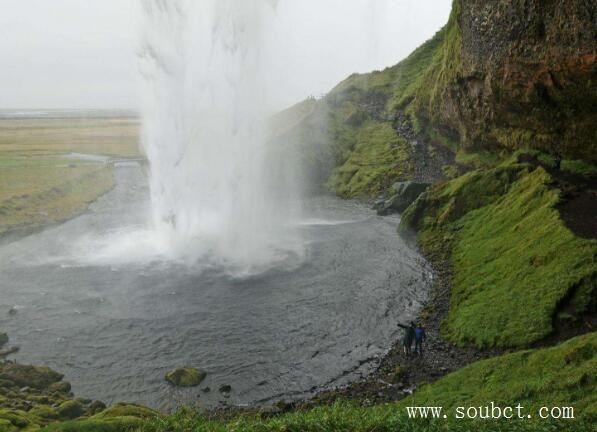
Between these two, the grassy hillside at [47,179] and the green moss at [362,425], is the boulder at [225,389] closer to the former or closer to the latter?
the green moss at [362,425]

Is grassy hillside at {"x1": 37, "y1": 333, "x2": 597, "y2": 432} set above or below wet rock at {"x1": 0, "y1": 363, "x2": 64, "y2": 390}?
above

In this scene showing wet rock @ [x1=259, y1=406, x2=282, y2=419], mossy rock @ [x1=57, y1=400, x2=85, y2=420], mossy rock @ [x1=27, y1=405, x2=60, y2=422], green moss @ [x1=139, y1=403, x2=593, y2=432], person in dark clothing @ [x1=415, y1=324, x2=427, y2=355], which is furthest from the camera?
person in dark clothing @ [x1=415, y1=324, x2=427, y2=355]

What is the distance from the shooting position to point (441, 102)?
5984 centimetres

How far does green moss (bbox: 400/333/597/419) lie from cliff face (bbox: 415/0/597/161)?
21.5 metres

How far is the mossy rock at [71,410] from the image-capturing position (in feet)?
65.1

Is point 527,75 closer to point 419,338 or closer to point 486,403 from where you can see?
point 419,338

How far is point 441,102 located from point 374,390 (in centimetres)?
4645

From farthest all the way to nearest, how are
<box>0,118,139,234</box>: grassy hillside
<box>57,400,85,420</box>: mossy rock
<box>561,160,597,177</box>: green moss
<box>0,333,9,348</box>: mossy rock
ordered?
1. <box>0,118,139,234</box>: grassy hillside
2. <box>561,160,597,177</box>: green moss
3. <box>0,333,9,348</box>: mossy rock
4. <box>57,400,85,420</box>: mossy rock

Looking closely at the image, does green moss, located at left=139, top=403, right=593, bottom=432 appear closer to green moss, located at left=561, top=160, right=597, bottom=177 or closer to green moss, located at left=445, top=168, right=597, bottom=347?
green moss, located at left=445, top=168, right=597, bottom=347

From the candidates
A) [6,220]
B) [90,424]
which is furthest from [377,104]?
[90,424]

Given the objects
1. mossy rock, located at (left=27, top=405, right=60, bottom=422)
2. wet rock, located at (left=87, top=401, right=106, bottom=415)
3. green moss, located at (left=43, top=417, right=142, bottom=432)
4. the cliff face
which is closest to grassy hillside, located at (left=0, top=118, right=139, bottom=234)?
mossy rock, located at (left=27, top=405, right=60, bottom=422)

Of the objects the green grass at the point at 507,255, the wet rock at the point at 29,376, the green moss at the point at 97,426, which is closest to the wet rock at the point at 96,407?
the wet rock at the point at 29,376

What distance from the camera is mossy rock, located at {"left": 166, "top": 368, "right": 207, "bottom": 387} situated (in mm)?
23078

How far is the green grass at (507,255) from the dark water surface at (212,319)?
347 cm
